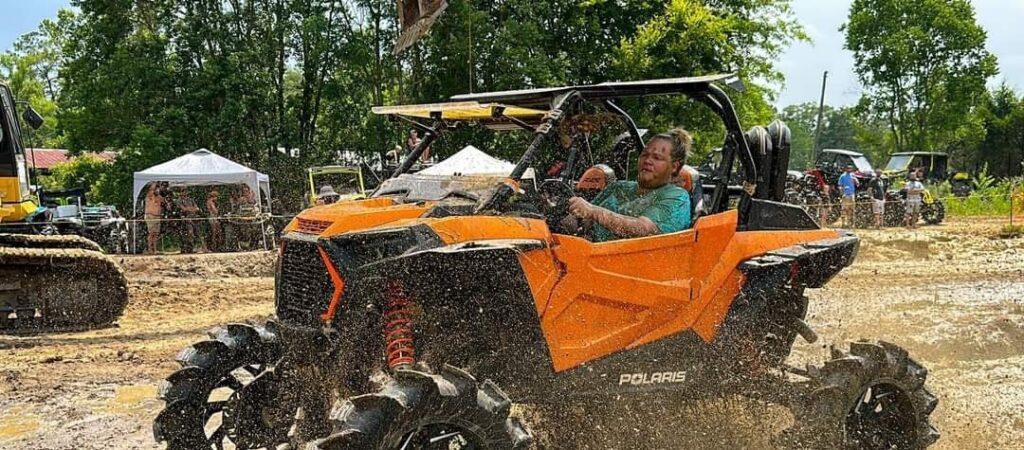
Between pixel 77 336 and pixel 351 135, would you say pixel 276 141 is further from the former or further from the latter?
pixel 77 336

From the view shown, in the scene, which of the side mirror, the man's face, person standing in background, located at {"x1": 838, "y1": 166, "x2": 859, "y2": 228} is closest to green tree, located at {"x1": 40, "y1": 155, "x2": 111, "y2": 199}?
the side mirror

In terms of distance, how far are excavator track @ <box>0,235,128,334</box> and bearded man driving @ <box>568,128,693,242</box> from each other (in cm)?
700

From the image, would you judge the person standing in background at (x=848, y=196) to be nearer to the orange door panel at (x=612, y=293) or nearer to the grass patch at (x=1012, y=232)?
the grass patch at (x=1012, y=232)

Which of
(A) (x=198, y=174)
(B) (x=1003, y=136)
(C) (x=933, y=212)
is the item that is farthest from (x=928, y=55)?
(A) (x=198, y=174)

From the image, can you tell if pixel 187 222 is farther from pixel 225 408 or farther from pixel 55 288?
pixel 225 408

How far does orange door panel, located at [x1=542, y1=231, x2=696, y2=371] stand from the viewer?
433 centimetres

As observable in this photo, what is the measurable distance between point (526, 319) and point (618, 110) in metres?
2.07

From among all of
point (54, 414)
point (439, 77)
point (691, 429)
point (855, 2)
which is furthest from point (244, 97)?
point (855, 2)

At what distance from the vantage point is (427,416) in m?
3.63

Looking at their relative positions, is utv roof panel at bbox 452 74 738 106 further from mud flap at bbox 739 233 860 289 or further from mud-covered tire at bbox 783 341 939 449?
mud-covered tire at bbox 783 341 939 449

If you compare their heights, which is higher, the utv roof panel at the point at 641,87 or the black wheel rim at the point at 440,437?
the utv roof panel at the point at 641,87

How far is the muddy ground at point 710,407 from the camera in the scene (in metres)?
6.19

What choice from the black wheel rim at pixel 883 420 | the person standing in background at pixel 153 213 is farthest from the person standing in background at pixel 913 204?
the black wheel rim at pixel 883 420

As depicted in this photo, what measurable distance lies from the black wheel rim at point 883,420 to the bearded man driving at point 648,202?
4.84 feet
